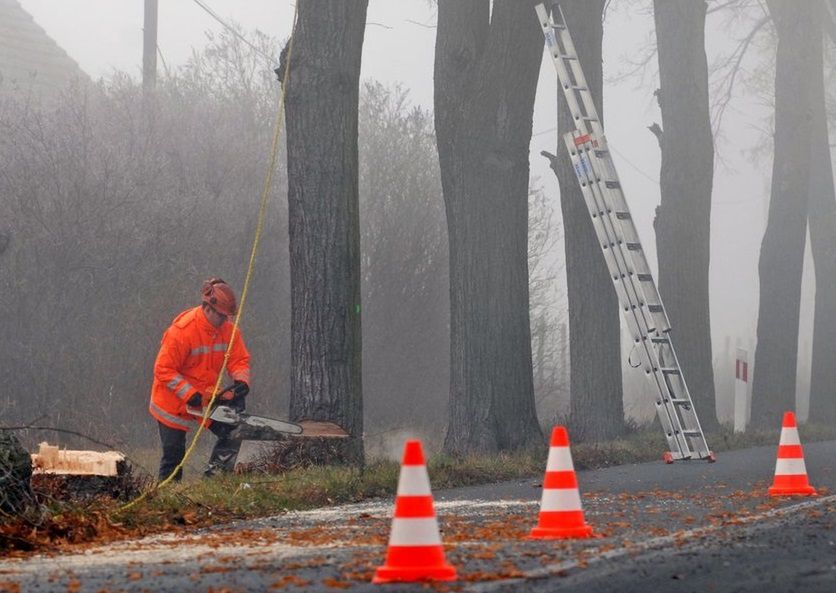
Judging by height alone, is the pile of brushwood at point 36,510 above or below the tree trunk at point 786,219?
below

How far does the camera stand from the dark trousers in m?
12.3

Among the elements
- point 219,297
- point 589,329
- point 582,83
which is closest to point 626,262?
point 582,83

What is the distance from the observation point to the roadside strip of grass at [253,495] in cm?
887

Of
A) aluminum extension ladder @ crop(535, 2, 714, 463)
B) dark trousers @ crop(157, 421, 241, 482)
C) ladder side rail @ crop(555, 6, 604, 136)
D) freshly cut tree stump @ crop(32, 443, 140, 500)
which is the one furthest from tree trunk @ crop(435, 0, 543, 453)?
freshly cut tree stump @ crop(32, 443, 140, 500)

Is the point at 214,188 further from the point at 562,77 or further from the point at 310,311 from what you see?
the point at 310,311

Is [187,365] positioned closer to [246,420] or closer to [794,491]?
[246,420]

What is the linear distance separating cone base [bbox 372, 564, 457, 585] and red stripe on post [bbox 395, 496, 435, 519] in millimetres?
218

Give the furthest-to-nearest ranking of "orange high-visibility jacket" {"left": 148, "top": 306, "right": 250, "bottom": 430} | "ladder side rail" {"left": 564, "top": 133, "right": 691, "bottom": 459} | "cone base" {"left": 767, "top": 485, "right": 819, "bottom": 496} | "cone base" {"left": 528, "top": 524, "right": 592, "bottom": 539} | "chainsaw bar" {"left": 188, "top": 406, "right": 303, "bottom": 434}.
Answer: "ladder side rail" {"left": 564, "top": 133, "right": 691, "bottom": 459} → "chainsaw bar" {"left": 188, "top": 406, "right": 303, "bottom": 434} → "orange high-visibility jacket" {"left": 148, "top": 306, "right": 250, "bottom": 430} → "cone base" {"left": 767, "top": 485, "right": 819, "bottom": 496} → "cone base" {"left": 528, "top": 524, "right": 592, "bottom": 539}

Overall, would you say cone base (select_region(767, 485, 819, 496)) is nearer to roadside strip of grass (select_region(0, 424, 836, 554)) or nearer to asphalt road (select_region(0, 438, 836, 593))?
Result: asphalt road (select_region(0, 438, 836, 593))

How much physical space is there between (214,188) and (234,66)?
188 inches

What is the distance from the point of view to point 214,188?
2133cm

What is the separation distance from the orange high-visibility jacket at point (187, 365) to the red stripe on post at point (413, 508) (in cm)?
578

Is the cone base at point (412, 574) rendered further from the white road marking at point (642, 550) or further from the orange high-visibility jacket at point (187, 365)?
the orange high-visibility jacket at point (187, 365)

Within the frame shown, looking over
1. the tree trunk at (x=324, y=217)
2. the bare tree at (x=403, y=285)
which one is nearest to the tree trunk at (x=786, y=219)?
the bare tree at (x=403, y=285)
